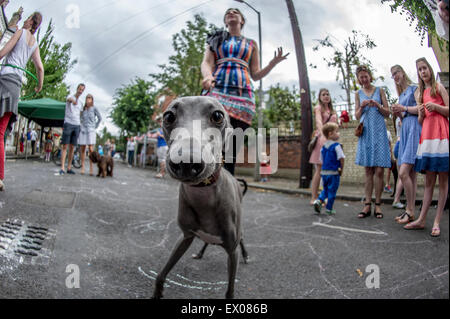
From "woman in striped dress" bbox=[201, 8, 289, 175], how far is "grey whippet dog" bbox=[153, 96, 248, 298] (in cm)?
23

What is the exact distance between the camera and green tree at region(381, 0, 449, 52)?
612 mm

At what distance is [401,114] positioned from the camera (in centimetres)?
71

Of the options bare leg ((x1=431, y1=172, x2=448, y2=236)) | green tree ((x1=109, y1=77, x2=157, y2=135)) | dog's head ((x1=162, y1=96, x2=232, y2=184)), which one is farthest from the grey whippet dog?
bare leg ((x1=431, y1=172, x2=448, y2=236))

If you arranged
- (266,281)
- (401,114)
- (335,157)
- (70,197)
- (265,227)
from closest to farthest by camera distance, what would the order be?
(401,114)
(335,157)
(70,197)
(266,281)
(265,227)

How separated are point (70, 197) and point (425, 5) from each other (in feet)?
5.34

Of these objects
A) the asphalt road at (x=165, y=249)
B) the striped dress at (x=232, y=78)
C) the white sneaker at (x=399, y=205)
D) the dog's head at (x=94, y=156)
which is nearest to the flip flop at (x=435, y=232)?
the asphalt road at (x=165, y=249)

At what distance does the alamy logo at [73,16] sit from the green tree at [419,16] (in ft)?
3.02

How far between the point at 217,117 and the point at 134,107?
0.44m

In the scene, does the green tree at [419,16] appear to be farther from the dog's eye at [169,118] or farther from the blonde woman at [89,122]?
the blonde woman at [89,122]

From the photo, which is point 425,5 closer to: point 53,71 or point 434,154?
point 434,154

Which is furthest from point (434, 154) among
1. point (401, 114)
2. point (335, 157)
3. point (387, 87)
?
point (335, 157)

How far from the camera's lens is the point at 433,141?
23.9 inches

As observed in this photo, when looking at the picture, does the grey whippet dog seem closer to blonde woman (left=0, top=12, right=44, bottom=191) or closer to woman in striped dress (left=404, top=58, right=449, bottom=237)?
blonde woman (left=0, top=12, right=44, bottom=191)

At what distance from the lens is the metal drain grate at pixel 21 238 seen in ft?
2.63
